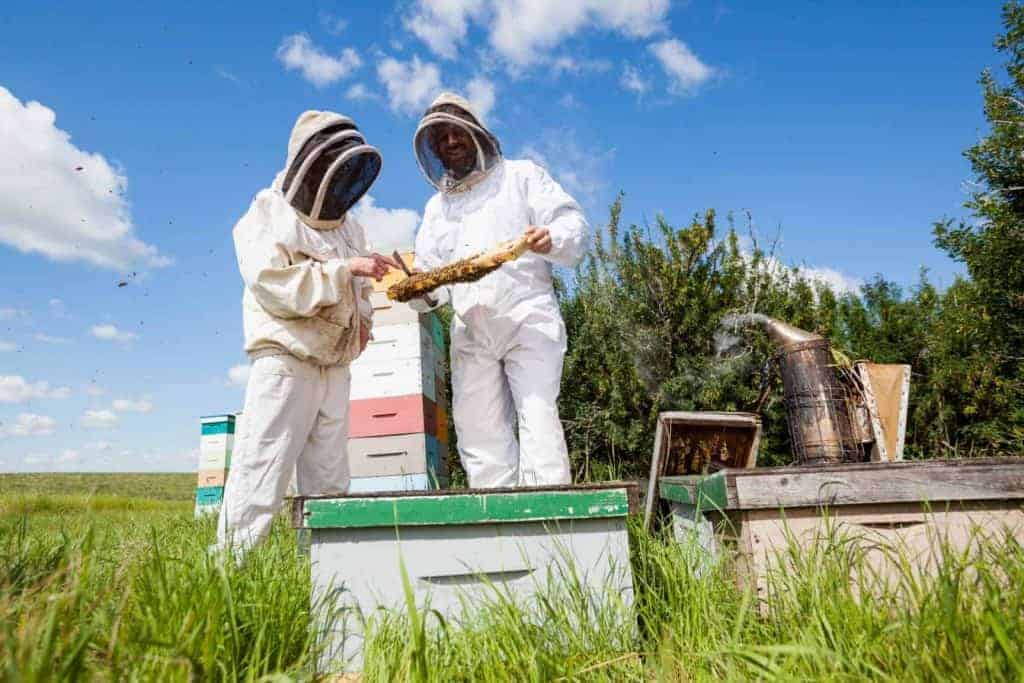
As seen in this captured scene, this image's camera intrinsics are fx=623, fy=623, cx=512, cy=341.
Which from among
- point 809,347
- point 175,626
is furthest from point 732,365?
point 175,626

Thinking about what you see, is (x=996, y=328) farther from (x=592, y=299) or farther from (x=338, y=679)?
(x=338, y=679)

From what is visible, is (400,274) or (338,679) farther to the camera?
(400,274)

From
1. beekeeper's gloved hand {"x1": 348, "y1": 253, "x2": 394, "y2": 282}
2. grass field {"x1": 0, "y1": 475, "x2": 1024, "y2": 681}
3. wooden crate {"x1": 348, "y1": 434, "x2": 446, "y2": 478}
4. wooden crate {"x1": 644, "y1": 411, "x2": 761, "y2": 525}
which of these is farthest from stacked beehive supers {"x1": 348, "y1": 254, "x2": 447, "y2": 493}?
grass field {"x1": 0, "y1": 475, "x2": 1024, "y2": 681}

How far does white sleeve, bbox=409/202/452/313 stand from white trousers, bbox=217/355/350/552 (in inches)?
25.0

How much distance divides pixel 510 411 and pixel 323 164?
1.63 meters

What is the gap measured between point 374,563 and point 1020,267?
9.71 meters

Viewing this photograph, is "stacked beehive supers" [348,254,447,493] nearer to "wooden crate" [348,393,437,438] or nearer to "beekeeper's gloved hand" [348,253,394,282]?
"wooden crate" [348,393,437,438]

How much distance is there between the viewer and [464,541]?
2.03 metres

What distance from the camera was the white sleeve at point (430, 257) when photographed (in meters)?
3.60

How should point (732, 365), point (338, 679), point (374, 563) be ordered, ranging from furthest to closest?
point (732, 365) → point (374, 563) → point (338, 679)

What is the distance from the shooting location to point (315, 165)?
316 centimetres

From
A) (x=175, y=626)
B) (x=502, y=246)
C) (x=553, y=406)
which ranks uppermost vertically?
(x=502, y=246)

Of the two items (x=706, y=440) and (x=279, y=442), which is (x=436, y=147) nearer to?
(x=279, y=442)

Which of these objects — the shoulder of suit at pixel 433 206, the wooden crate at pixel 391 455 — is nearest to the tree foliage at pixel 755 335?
the wooden crate at pixel 391 455
